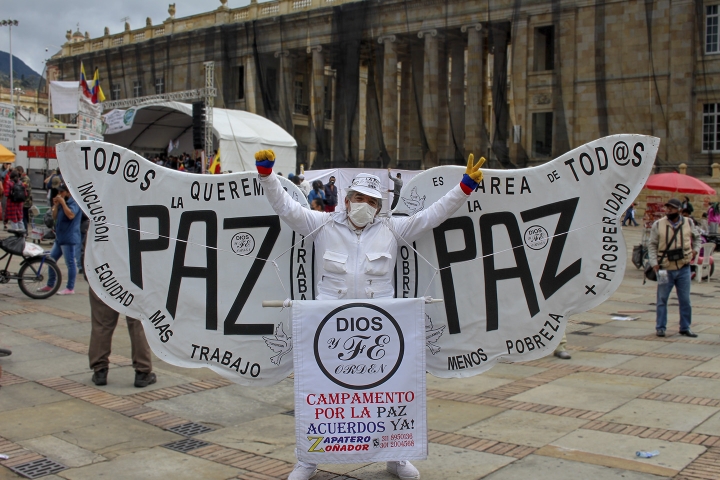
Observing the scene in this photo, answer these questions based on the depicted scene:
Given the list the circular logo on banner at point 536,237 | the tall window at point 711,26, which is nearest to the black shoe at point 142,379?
the circular logo on banner at point 536,237

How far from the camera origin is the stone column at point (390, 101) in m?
47.4

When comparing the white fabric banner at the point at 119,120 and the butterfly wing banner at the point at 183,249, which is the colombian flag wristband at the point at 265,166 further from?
the white fabric banner at the point at 119,120

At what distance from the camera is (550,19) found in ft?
134

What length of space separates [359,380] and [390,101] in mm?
44144

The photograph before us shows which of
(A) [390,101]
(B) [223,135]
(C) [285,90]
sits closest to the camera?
(B) [223,135]

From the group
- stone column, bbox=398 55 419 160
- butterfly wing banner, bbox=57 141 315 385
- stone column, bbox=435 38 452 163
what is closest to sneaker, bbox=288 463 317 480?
butterfly wing banner, bbox=57 141 315 385

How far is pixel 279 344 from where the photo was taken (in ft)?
17.5

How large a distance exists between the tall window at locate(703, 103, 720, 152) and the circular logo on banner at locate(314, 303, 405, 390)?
118 ft

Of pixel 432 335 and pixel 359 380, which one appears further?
pixel 432 335

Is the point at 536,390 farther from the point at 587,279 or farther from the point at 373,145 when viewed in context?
the point at 373,145

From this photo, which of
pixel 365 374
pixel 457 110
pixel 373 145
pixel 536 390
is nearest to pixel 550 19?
pixel 457 110

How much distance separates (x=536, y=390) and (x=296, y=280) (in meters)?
3.26

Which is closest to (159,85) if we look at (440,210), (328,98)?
(328,98)

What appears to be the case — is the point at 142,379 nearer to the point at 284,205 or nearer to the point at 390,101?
the point at 284,205
